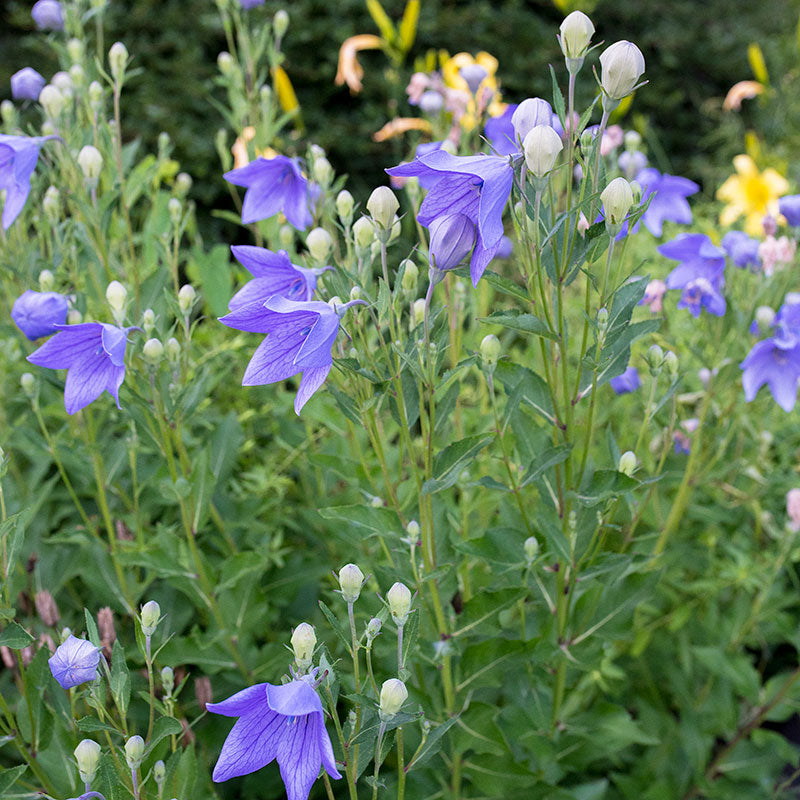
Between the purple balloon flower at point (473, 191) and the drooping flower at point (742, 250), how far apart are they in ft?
3.84

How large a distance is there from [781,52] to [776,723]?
6.48m

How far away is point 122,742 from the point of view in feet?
6.38

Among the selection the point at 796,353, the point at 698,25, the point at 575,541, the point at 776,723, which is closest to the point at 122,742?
the point at 575,541

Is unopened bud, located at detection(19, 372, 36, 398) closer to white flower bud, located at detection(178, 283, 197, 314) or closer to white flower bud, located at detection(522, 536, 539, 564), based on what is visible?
white flower bud, located at detection(178, 283, 197, 314)

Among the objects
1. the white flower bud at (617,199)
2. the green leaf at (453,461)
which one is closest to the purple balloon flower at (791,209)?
the white flower bud at (617,199)

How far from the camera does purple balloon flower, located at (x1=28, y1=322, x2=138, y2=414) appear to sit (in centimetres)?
165

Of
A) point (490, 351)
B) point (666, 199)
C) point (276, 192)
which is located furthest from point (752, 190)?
point (490, 351)

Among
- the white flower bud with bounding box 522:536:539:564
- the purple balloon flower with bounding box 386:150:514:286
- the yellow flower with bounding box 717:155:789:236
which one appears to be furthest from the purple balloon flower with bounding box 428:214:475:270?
the yellow flower with bounding box 717:155:789:236

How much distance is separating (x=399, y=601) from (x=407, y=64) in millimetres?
6105

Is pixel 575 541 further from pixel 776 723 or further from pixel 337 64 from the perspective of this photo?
pixel 337 64

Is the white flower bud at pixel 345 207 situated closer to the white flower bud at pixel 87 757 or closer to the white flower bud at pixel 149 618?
the white flower bud at pixel 149 618

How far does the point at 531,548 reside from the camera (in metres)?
1.74

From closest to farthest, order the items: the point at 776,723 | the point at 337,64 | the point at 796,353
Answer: the point at 796,353 → the point at 776,723 → the point at 337,64

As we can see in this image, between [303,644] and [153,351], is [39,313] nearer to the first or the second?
[153,351]
